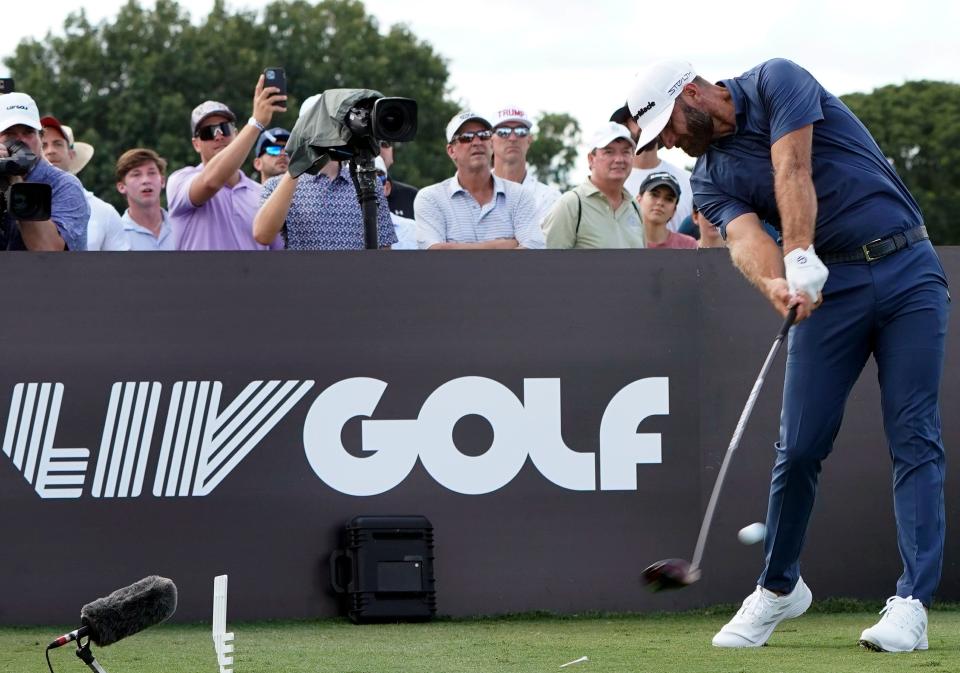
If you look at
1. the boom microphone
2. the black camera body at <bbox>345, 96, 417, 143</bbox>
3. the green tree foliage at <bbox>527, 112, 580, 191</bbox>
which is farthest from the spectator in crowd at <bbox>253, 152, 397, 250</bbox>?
the green tree foliage at <bbox>527, 112, 580, 191</bbox>

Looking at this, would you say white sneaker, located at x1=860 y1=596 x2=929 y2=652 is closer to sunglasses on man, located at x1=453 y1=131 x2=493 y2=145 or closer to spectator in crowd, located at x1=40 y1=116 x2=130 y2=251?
sunglasses on man, located at x1=453 y1=131 x2=493 y2=145

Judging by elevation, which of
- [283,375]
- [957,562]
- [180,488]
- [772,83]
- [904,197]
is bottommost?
[957,562]

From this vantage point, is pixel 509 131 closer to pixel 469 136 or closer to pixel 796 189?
pixel 469 136

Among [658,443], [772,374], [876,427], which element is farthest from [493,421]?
[876,427]

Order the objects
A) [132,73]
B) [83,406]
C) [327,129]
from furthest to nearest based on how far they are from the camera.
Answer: [132,73], [327,129], [83,406]

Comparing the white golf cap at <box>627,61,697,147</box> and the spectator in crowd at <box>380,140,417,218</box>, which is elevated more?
the spectator in crowd at <box>380,140,417,218</box>

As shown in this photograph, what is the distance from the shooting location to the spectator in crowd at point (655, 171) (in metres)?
9.73

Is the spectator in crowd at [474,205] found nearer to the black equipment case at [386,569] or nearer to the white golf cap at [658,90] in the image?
the black equipment case at [386,569]

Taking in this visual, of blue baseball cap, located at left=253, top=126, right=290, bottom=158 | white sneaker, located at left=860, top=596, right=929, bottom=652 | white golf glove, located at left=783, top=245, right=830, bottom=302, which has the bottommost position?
white sneaker, located at left=860, top=596, right=929, bottom=652

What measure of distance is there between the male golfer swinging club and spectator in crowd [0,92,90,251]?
10.1 ft

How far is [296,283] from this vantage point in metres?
7.10

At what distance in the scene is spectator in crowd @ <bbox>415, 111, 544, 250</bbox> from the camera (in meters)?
8.72

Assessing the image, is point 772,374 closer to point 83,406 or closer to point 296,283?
point 296,283

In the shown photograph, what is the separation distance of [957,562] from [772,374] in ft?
4.09
